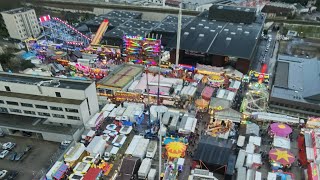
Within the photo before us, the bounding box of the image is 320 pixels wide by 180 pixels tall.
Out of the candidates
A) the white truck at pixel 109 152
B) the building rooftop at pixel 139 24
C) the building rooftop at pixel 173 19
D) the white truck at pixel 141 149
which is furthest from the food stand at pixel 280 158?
the building rooftop at pixel 173 19

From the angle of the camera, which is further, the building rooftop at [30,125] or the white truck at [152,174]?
the building rooftop at [30,125]

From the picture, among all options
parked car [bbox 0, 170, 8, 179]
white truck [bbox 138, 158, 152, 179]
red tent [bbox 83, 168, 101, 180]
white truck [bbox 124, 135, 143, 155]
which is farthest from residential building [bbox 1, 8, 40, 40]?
white truck [bbox 138, 158, 152, 179]

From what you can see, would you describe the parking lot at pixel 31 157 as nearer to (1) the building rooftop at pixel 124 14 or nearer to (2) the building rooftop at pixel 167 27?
(2) the building rooftop at pixel 167 27

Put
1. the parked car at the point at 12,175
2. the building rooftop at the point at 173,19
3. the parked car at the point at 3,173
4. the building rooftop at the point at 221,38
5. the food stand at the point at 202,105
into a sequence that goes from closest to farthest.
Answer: the parked car at the point at 12,175, the parked car at the point at 3,173, the food stand at the point at 202,105, the building rooftop at the point at 221,38, the building rooftop at the point at 173,19

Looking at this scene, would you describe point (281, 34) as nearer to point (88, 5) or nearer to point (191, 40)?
point (191, 40)

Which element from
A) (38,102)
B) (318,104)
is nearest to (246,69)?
(318,104)

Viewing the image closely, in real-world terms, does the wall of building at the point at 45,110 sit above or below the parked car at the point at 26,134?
above

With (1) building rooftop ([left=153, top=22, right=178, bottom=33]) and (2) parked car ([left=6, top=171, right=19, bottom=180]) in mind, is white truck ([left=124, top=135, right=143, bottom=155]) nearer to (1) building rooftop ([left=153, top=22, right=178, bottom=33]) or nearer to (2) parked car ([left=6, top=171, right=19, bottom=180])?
(2) parked car ([left=6, top=171, right=19, bottom=180])

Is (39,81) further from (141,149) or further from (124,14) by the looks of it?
(124,14)

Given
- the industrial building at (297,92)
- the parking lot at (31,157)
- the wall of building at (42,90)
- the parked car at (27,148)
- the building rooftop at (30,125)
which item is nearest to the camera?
the parking lot at (31,157)
